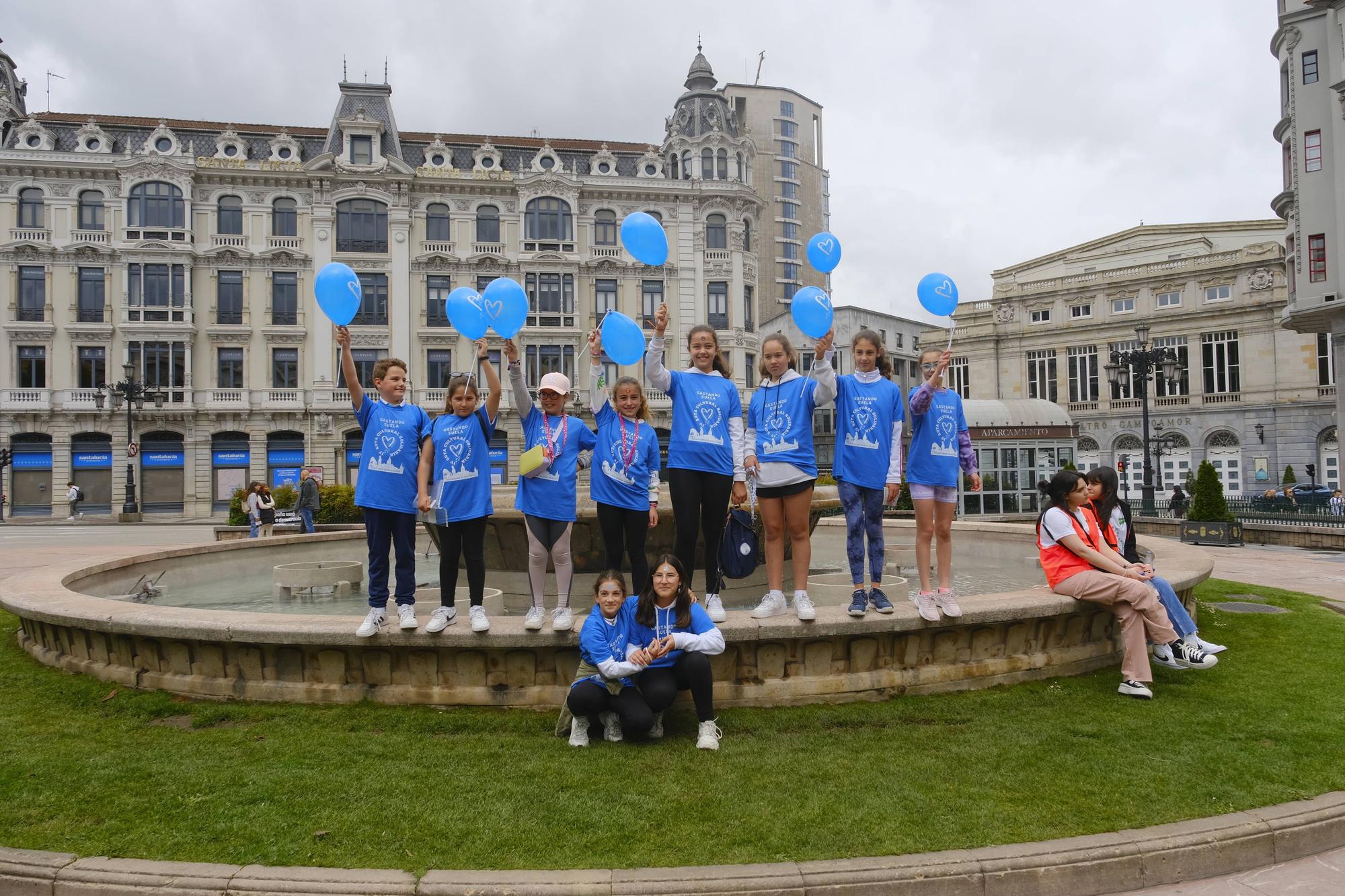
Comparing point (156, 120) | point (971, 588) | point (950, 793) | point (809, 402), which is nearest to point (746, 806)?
point (950, 793)

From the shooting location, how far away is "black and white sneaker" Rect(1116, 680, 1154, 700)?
574 cm

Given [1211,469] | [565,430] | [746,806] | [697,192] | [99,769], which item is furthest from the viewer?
[697,192]

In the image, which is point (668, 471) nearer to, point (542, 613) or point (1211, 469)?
point (542, 613)

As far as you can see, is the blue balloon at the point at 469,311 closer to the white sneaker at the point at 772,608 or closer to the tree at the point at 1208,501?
the white sneaker at the point at 772,608

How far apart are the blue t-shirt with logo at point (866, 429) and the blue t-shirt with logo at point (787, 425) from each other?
0.24 m

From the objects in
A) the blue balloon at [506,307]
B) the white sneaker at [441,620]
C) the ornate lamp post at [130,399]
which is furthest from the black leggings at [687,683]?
the ornate lamp post at [130,399]

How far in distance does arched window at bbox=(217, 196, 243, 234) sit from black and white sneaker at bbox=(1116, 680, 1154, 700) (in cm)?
4431

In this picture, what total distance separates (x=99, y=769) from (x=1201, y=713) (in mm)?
6781

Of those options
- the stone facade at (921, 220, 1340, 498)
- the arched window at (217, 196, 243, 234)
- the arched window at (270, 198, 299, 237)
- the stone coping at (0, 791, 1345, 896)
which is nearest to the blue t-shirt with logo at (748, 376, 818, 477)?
the stone coping at (0, 791, 1345, 896)

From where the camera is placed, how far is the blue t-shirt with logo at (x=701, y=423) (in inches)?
233

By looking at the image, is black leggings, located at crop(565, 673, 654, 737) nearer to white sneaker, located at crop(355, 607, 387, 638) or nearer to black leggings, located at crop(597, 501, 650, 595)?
black leggings, located at crop(597, 501, 650, 595)

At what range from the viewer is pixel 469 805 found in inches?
164

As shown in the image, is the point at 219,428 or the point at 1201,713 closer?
the point at 1201,713

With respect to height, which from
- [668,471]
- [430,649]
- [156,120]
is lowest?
[430,649]
